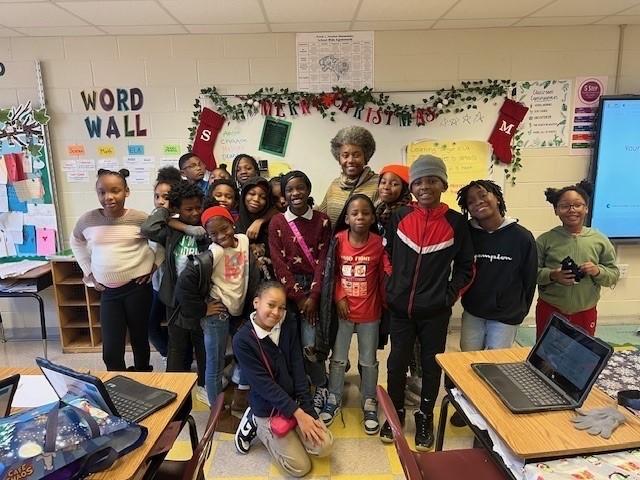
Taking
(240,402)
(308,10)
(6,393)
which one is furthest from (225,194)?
(6,393)

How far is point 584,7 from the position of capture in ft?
8.98

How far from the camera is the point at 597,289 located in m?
2.24

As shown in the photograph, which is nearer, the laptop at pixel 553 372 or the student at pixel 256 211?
the laptop at pixel 553 372

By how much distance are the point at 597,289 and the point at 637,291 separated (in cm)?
181

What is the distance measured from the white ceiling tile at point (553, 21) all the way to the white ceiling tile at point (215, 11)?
1839 mm

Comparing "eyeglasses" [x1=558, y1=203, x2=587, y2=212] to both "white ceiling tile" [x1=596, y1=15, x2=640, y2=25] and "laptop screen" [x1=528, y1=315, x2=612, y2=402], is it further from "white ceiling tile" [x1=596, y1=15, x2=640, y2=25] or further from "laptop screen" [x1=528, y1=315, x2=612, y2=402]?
"white ceiling tile" [x1=596, y1=15, x2=640, y2=25]

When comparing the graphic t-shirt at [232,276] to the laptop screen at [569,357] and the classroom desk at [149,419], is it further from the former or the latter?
the laptop screen at [569,357]

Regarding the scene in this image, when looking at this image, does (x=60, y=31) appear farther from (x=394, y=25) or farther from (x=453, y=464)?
(x=453, y=464)

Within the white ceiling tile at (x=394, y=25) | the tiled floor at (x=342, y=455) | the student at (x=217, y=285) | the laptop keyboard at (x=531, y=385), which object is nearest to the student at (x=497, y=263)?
the laptop keyboard at (x=531, y=385)

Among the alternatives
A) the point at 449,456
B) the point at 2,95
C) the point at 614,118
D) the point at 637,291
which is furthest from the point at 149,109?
the point at 637,291

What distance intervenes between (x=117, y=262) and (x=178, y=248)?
1.23 ft

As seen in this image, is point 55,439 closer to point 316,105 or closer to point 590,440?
point 590,440

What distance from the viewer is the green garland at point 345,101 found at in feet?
10.5

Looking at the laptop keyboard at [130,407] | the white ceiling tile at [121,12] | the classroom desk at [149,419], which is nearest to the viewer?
the classroom desk at [149,419]
